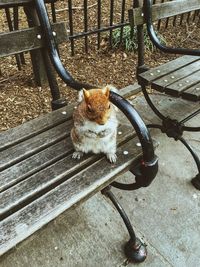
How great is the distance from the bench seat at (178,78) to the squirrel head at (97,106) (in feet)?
2.91

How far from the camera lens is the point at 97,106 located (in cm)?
162

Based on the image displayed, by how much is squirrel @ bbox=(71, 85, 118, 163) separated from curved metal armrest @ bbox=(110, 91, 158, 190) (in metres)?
0.07

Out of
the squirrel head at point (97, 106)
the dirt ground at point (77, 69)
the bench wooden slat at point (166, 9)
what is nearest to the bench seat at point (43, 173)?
the squirrel head at point (97, 106)

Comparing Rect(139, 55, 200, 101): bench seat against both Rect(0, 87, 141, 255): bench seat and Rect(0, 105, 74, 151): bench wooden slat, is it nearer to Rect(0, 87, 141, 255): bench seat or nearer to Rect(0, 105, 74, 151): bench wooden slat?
Rect(0, 87, 141, 255): bench seat

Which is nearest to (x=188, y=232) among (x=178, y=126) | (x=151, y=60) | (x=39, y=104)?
(x=178, y=126)

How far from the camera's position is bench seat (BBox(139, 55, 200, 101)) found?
236 centimetres

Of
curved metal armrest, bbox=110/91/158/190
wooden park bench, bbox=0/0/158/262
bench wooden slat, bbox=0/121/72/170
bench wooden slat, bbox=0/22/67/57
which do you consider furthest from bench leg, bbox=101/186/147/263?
bench wooden slat, bbox=0/22/67/57

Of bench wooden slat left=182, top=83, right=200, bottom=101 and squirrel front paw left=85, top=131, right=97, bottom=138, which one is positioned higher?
squirrel front paw left=85, top=131, right=97, bottom=138

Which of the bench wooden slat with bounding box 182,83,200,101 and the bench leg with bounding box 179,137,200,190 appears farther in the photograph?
the bench leg with bounding box 179,137,200,190

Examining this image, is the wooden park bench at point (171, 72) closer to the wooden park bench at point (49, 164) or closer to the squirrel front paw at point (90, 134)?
the wooden park bench at point (49, 164)

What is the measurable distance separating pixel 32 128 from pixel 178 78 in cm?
127

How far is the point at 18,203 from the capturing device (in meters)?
1.48

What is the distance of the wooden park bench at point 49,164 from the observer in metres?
1.44

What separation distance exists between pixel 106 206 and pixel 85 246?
1.35 ft
